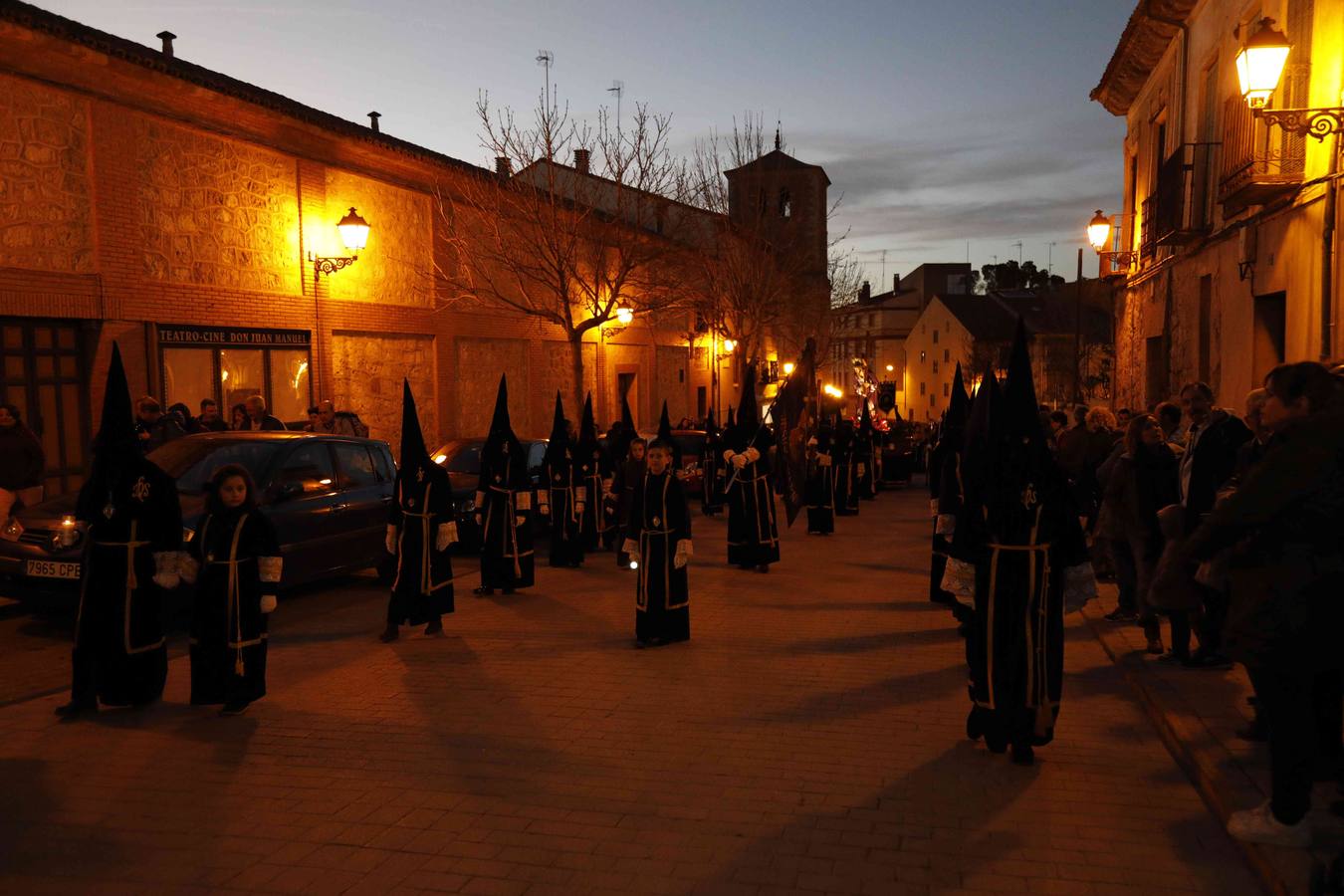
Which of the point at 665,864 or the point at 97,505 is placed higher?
the point at 97,505

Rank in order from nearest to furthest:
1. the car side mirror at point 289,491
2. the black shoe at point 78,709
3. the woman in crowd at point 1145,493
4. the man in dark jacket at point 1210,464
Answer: the black shoe at point 78,709, the man in dark jacket at point 1210,464, the woman in crowd at point 1145,493, the car side mirror at point 289,491

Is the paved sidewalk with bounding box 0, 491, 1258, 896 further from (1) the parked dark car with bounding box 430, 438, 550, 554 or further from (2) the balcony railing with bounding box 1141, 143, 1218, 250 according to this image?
(2) the balcony railing with bounding box 1141, 143, 1218, 250

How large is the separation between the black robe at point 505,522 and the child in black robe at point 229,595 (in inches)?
160

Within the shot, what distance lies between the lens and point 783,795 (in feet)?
16.8

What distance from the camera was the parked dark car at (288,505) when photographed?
8.41m

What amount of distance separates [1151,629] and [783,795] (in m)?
4.01

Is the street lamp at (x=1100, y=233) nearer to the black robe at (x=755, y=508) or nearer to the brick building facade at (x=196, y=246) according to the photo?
the black robe at (x=755, y=508)

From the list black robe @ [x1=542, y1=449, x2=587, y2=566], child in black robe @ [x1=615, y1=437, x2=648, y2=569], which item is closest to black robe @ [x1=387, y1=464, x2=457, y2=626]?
child in black robe @ [x1=615, y1=437, x2=648, y2=569]

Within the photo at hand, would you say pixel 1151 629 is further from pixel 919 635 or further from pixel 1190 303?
pixel 1190 303

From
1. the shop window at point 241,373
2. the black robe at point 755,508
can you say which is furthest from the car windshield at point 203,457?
the shop window at point 241,373

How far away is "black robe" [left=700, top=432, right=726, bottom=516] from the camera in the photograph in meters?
17.8

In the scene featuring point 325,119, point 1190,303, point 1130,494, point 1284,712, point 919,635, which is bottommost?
point 919,635

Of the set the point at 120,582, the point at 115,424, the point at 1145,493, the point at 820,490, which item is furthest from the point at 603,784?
the point at 820,490

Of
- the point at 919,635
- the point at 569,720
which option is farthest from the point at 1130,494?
the point at 569,720
